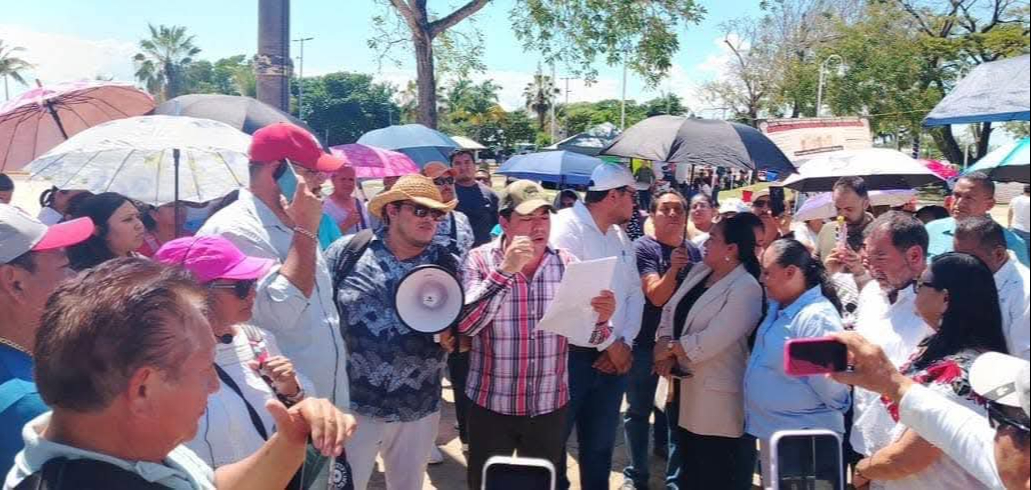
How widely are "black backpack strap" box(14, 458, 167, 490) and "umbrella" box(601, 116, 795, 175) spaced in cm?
338

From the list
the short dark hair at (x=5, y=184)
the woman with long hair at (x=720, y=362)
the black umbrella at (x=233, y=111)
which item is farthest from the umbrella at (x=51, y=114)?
the woman with long hair at (x=720, y=362)

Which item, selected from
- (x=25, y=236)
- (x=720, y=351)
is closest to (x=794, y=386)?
(x=720, y=351)

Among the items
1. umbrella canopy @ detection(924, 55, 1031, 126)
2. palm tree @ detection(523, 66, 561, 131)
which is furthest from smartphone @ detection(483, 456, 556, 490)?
palm tree @ detection(523, 66, 561, 131)

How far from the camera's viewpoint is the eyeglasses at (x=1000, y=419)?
1.42 metres

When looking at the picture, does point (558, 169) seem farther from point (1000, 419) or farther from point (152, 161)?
point (1000, 419)

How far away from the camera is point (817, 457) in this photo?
5.05 feet

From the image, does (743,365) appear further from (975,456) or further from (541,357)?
(975,456)

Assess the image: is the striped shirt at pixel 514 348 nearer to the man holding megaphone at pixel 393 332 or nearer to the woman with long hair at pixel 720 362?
the man holding megaphone at pixel 393 332

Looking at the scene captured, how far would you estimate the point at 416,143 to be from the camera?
8062 mm

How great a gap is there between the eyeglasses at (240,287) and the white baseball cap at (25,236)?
1.83ft

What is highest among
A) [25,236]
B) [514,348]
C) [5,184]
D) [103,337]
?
[5,184]

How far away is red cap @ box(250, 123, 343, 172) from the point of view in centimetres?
296

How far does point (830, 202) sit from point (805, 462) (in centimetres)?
529

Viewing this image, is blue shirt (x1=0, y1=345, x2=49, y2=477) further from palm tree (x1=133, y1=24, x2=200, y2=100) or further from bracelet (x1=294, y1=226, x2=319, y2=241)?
palm tree (x1=133, y1=24, x2=200, y2=100)
